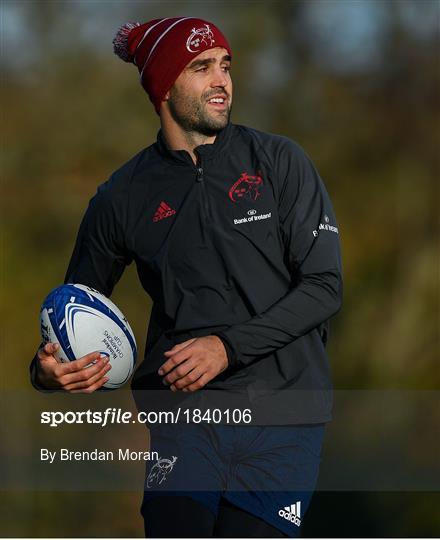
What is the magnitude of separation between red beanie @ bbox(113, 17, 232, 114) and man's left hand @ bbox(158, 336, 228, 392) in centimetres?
125

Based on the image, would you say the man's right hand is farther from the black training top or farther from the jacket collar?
the jacket collar

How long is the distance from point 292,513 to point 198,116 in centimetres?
163

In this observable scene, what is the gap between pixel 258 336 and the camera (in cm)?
440

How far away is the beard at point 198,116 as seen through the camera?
15.6ft

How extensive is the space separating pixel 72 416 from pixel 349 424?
9.74ft

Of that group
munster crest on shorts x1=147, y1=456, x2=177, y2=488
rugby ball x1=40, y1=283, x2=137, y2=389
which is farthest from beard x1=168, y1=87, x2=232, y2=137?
munster crest on shorts x1=147, y1=456, x2=177, y2=488

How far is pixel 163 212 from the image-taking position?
15.6 feet

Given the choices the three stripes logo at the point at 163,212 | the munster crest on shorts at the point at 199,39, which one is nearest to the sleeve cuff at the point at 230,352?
the three stripes logo at the point at 163,212

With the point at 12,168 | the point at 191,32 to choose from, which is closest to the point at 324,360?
the point at 191,32

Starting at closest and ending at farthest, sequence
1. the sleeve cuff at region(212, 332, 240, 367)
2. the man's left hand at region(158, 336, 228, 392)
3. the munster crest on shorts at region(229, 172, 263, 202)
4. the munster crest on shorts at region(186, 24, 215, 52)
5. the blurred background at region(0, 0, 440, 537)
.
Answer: the man's left hand at region(158, 336, 228, 392)
the sleeve cuff at region(212, 332, 240, 367)
the munster crest on shorts at region(229, 172, 263, 202)
the munster crest on shorts at region(186, 24, 215, 52)
the blurred background at region(0, 0, 440, 537)

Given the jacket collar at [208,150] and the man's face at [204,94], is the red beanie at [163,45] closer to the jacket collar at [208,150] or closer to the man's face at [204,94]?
the man's face at [204,94]

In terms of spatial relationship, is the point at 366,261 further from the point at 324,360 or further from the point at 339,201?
the point at 324,360

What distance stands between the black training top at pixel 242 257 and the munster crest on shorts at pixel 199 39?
1.26 feet

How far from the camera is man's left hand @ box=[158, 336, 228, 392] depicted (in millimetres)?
4176
